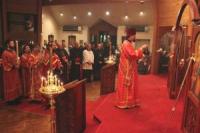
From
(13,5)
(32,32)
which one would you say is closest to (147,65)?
(32,32)

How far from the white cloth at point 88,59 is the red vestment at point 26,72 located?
281 cm

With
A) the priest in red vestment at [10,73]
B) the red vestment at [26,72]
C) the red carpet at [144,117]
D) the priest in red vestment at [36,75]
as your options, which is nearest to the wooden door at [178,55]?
the red carpet at [144,117]

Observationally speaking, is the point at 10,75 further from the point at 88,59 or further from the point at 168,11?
the point at 168,11

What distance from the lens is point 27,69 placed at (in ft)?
20.3

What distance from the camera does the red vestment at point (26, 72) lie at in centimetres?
603

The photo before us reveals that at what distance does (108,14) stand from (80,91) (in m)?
8.71

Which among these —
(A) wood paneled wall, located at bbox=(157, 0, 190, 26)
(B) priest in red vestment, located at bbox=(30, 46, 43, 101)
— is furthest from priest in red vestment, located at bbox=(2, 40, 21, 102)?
(A) wood paneled wall, located at bbox=(157, 0, 190, 26)

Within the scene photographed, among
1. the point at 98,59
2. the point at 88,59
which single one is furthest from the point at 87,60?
the point at 98,59

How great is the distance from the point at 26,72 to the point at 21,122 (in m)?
1.75

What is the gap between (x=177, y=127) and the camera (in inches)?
147

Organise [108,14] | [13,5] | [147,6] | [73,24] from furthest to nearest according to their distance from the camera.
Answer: [73,24] < [108,14] < [147,6] < [13,5]

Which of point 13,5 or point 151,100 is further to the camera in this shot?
point 13,5

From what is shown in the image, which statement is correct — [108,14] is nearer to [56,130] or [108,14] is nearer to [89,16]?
[89,16]

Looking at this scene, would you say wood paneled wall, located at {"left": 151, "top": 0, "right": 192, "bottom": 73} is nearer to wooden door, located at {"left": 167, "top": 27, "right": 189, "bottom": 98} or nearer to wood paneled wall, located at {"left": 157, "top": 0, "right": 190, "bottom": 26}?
wood paneled wall, located at {"left": 157, "top": 0, "right": 190, "bottom": 26}
